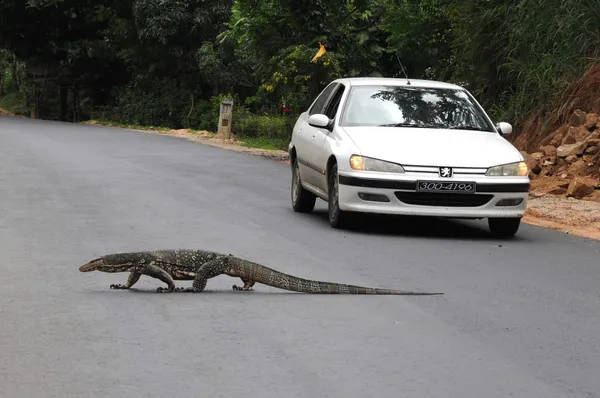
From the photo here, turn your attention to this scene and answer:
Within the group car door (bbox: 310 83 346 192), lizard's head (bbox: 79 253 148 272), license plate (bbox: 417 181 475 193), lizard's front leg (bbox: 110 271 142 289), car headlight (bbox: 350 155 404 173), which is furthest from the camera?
car door (bbox: 310 83 346 192)

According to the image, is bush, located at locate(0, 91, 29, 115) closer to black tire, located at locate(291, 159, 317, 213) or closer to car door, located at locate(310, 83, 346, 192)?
black tire, located at locate(291, 159, 317, 213)

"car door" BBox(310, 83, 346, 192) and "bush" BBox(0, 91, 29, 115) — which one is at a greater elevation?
"car door" BBox(310, 83, 346, 192)

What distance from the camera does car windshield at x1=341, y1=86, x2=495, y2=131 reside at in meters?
14.2

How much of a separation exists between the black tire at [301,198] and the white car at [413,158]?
0.34 m

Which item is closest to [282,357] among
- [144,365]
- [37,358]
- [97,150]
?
[144,365]

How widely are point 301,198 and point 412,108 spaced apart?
1.90 meters

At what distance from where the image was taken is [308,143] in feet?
49.4

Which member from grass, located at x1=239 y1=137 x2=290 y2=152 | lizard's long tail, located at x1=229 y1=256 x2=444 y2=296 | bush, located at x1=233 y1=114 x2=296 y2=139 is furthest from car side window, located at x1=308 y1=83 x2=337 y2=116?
bush, located at x1=233 y1=114 x2=296 y2=139

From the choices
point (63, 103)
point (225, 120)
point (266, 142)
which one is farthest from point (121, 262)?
point (63, 103)

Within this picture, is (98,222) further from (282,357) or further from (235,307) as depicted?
(282,357)

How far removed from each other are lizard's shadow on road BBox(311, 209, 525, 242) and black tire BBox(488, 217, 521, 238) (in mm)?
83

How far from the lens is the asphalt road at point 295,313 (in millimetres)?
6438

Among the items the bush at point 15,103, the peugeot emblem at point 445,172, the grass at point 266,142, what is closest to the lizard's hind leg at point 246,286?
the peugeot emblem at point 445,172

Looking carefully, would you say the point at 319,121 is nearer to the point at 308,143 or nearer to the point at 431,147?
the point at 308,143
